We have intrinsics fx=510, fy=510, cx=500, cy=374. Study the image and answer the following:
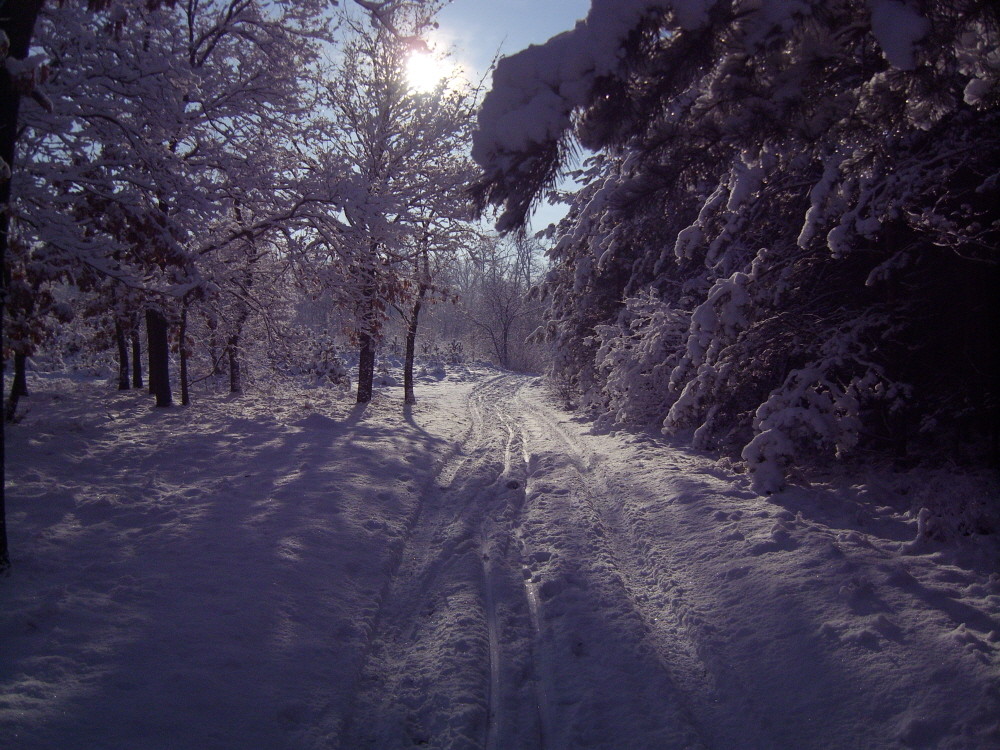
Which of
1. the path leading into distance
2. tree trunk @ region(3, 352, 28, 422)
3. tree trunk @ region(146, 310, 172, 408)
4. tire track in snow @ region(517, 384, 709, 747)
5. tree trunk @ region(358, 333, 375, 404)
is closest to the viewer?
→ the path leading into distance

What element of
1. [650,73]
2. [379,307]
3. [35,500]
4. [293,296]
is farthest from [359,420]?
[650,73]

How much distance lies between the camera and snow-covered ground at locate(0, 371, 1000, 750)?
2.98 metres

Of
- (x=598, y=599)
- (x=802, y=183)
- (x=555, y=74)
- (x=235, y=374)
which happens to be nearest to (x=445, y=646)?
(x=598, y=599)

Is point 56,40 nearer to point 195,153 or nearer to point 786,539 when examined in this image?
point 195,153

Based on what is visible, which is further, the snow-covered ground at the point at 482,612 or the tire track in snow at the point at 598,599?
the tire track in snow at the point at 598,599

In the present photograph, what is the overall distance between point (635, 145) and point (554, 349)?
1398 cm

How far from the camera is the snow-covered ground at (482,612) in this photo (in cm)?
298

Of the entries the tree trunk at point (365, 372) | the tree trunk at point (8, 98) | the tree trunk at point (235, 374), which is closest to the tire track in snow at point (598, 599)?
the tree trunk at point (8, 98)

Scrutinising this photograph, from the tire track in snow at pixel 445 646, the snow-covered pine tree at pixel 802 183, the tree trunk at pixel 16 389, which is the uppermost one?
the snow-covered pine tree at pixel 802 183

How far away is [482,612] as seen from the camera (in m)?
4.30

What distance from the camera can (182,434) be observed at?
9117 mm

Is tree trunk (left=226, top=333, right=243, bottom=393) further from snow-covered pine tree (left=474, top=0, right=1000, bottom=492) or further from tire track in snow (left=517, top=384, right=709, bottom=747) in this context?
snow-covered pine tree (left=474, top=0, right=1000, bottom=492)

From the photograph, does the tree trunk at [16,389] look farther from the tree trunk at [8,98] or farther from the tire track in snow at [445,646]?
the tire track in snow at [445,646]

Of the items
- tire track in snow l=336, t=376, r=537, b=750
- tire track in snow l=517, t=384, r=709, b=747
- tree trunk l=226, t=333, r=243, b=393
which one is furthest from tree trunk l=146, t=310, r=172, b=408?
tire track in snow l=517, t=384, r=709, b=747
